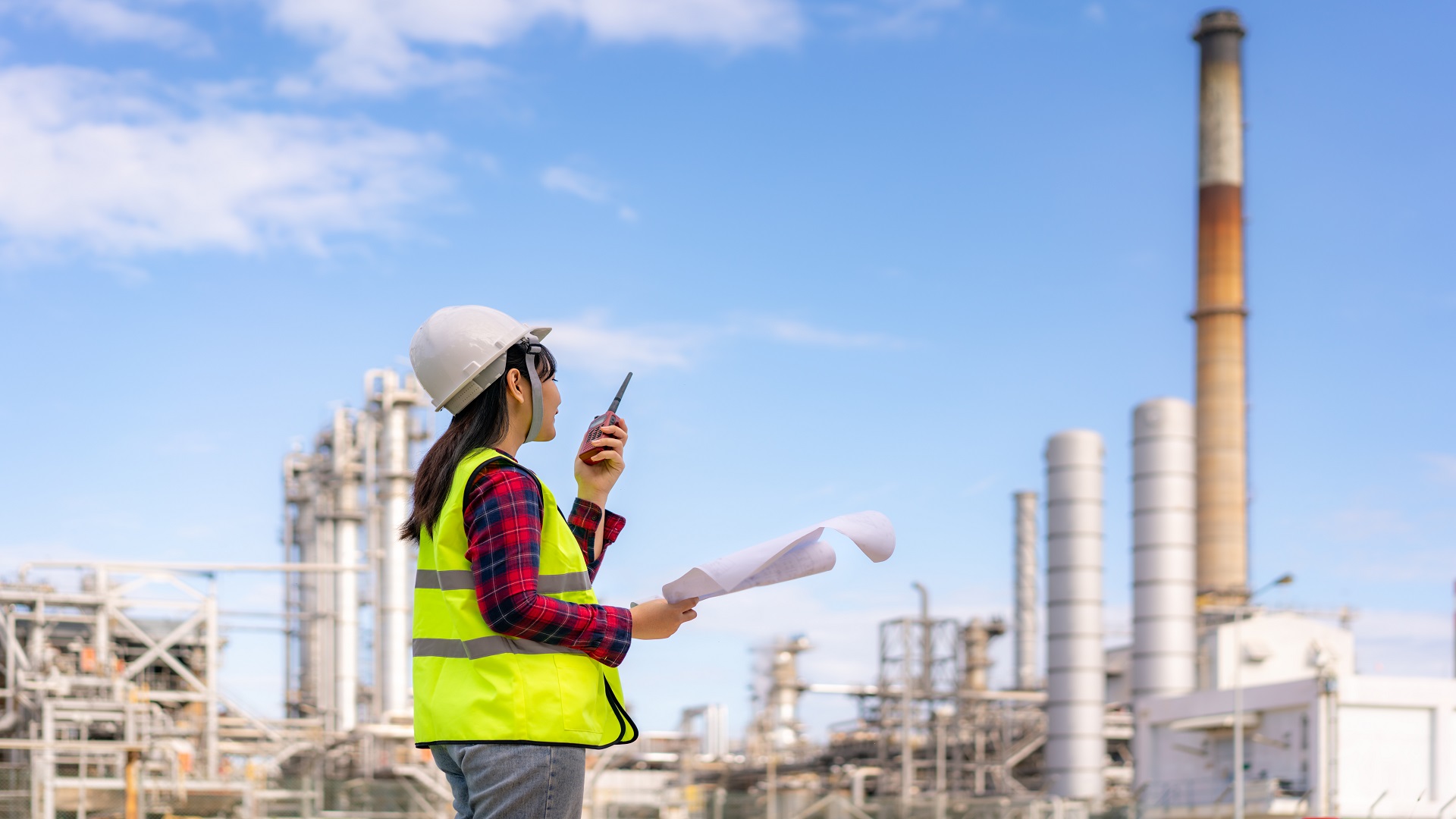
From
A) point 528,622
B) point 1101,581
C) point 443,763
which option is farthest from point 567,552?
point 1101,581

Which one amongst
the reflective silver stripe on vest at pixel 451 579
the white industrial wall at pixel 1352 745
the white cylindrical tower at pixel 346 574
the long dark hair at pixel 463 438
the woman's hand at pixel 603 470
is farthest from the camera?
the white cylindrical tower at pixel 346 574

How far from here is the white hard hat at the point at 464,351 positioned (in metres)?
2.99

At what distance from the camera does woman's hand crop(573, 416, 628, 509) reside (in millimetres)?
3176

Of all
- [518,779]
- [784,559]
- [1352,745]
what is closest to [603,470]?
[784,559]

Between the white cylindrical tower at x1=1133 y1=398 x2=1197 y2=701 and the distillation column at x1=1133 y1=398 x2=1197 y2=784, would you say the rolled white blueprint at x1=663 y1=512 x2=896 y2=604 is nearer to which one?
the distillation column at x1=1133 y1=398 x2=1197 y2=784

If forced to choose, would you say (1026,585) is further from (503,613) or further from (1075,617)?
(503,613)

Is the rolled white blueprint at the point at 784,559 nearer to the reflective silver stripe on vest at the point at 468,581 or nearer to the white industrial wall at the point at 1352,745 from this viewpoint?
the reflective silver stripe on vest at the point at 468,581

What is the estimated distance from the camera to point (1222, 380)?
157 ft

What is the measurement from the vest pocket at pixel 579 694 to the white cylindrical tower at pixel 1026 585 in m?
55.5

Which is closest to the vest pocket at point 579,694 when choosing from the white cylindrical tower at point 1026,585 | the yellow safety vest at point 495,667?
the yellow safety vest at point 495,667

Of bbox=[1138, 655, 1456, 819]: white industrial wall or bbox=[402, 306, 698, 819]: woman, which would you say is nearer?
bbox=[402, 306, 698, 819]: woman

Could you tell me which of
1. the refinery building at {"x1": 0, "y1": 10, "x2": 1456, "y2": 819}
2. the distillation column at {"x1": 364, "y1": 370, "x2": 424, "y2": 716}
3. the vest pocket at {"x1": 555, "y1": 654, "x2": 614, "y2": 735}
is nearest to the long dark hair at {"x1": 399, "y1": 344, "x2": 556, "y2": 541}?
the vest pocket at {"x1": 555, "y1": 654, "x2": 614, "y2": 735}

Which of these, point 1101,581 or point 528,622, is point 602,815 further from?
point 528,622

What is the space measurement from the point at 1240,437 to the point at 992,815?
576 inches
